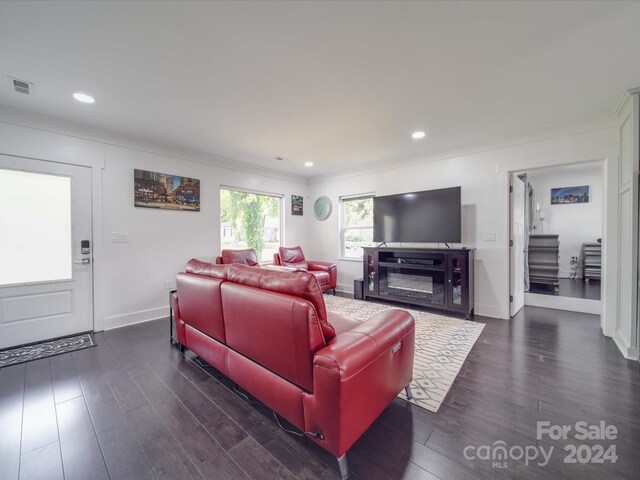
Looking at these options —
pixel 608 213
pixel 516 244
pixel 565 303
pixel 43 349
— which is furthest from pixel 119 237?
pixel 565 303

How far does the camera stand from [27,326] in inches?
110

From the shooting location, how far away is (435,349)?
2.63 metres

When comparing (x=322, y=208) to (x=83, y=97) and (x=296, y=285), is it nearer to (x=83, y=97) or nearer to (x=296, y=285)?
(x=83, y=97)

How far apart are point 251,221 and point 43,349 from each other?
326cm

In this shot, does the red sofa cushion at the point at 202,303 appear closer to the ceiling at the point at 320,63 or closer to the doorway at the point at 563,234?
the ceiling at the point at 320,63

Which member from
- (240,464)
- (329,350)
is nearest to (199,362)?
(240,464)

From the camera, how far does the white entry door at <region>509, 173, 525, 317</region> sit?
365cm

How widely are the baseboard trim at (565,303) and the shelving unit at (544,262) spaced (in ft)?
1.82

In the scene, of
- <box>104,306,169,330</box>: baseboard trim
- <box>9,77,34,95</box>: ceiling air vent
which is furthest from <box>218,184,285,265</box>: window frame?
<box>9,77,34,95</box>: ceiling air vent

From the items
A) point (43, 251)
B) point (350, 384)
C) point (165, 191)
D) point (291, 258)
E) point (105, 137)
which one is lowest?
point (350, 384)

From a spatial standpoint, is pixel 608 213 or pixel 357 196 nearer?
pixel 608 213

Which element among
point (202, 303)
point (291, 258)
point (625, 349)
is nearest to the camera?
point (202, 303)

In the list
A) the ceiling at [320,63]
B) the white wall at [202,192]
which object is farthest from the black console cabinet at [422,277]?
the ceiling at [320,63]

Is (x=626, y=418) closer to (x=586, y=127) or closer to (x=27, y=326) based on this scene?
(x=586, y=127)
